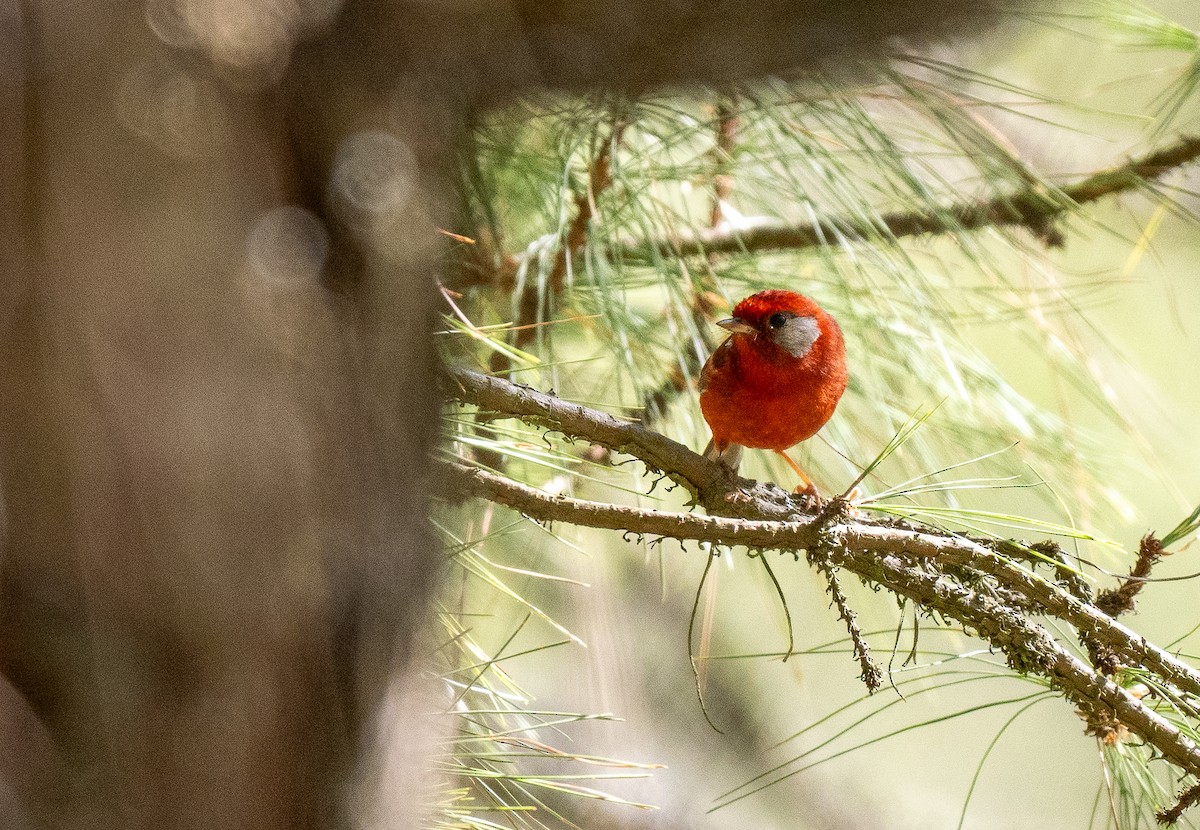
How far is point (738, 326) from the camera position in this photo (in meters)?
1.26

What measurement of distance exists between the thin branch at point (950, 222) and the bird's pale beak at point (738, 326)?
121 millimetres

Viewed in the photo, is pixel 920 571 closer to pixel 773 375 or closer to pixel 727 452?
pixel 773 375

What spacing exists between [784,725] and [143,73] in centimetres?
251

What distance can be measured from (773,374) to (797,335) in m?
0.09

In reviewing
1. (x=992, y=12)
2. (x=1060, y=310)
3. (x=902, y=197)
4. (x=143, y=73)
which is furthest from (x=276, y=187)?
(x=1060, y=310)

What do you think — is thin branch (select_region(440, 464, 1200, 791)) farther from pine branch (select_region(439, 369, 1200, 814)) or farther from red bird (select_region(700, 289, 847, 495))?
red bird (select_region(700, 289, 847, 495))

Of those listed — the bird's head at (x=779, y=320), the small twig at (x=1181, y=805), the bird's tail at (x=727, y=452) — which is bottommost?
the bird's tail at (x=727, y=452)

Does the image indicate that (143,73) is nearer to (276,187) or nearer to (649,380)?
(276,187)

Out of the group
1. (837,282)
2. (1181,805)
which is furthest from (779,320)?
(1181,805)

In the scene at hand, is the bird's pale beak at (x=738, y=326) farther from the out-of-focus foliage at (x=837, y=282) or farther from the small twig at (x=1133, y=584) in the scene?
the small twig at (x=1133, y=584)

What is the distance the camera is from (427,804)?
82 cm

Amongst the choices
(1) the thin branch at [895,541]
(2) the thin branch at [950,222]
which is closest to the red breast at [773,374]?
(2) the thin branch at [950,222]

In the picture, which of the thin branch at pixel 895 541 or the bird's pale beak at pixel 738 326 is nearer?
the thin branch at pixel 895 541

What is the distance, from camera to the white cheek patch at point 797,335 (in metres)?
1.23
